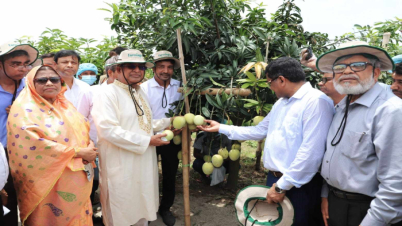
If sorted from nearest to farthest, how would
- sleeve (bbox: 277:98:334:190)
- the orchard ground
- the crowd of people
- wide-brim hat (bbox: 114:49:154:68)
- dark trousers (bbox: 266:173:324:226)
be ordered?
the crowd of people < sleeve (bbox: 277:98:334:190) < dark trousers (bbox: 266:173:324:226) < wide-brim hat (bbox: 114:49:154:68) < the orchard ground

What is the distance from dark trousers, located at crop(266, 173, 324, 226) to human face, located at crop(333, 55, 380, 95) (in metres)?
0.63

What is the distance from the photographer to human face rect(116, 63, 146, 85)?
2297mm

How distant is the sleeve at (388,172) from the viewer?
1.25m

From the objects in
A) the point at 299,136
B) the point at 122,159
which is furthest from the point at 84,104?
the point at 299,136

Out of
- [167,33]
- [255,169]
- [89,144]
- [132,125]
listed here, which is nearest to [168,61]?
[167,33]

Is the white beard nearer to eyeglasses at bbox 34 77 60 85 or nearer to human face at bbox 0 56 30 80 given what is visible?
eyeglasses at bbox 34 77 60 85

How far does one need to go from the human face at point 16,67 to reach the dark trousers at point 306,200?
210cm

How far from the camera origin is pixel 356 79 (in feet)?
4.75

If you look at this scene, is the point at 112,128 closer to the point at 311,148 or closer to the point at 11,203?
the point at 11,203

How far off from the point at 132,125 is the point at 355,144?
64.3 inches

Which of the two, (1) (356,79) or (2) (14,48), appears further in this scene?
(2) (14,48)

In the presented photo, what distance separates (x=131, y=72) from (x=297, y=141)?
4.71ft

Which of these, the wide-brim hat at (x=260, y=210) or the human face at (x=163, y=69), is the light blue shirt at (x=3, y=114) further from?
the wide-brim hat at (x=260, y=210)

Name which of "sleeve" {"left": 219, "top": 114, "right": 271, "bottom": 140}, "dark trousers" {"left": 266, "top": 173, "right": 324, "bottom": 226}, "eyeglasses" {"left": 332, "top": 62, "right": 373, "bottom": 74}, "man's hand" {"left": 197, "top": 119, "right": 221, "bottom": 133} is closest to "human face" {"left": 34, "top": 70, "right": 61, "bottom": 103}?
"man's hand" {"left": 197, "top": 119, "right": 221, "bottom": 133}
